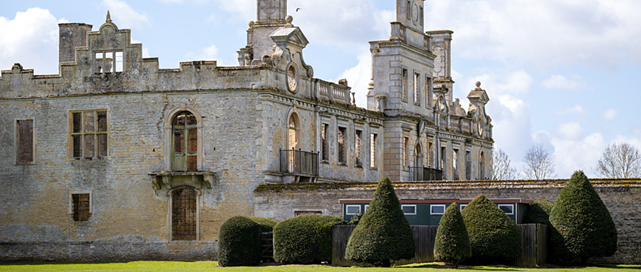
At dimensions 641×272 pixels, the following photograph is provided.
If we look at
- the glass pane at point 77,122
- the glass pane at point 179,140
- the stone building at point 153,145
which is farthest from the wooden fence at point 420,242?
the glass pane at point 77,122

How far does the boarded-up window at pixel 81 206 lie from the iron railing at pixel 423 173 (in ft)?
55.4

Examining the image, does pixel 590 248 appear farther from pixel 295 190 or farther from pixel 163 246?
pixel 163 246

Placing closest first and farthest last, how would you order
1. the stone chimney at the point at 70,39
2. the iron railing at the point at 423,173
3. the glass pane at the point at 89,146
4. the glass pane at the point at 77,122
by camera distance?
the glass pane at the point at 77,122
the glass pane at the point at 89,146
the stone chimney at the point at 70,39
the iron railing at the point at 423,173

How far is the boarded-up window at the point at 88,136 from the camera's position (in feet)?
143

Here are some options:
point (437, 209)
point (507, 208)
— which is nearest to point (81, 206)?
point (437, 209)

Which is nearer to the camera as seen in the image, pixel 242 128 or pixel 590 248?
pixel 590 248

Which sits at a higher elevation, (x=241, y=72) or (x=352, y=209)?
(x=241, y=72)

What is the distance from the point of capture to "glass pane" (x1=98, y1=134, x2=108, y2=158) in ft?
145

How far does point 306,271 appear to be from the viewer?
31953mm

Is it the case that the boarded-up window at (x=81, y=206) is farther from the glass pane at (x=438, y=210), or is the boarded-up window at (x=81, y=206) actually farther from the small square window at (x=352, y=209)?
the glass pane at (x=438, y=210)

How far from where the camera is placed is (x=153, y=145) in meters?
42.6

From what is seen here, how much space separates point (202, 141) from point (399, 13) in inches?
610

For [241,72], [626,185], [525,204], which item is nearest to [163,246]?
[241,72]

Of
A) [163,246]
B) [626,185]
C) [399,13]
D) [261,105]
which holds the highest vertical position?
[399,13]
